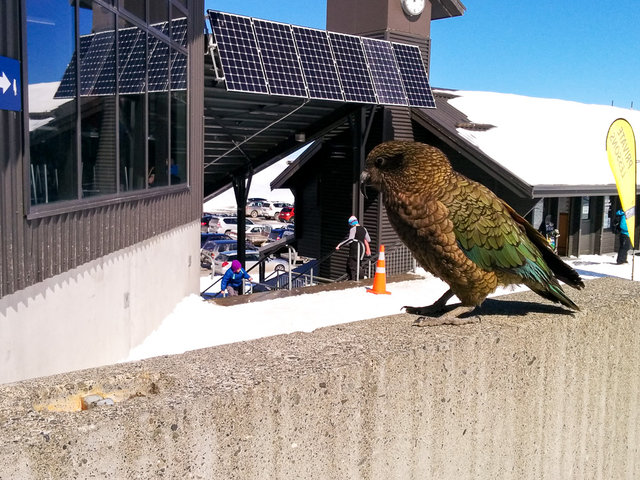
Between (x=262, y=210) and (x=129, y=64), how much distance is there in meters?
50.4

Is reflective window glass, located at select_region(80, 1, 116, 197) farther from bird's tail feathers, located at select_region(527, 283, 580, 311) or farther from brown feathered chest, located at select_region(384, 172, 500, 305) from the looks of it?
bird's tail feathers, located at select_region(527, 283, 580, 311)

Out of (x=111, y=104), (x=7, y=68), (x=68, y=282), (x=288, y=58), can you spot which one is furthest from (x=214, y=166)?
(x=7, y=68)

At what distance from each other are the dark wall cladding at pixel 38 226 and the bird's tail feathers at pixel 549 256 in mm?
3565

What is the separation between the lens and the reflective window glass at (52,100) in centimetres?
477

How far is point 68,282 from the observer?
5688 millimetres

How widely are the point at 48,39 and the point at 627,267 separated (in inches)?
712

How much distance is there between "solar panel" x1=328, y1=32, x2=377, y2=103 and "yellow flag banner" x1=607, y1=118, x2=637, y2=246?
18.1 ft

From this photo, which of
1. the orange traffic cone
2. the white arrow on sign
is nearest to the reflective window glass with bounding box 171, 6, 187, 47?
the orange traffic cone

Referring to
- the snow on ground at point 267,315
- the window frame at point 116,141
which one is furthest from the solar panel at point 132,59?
the snow on ground at point 267,315

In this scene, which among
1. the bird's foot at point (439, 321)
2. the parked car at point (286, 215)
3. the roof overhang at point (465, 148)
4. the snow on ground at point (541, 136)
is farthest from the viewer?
the parked car at point (286, 215)

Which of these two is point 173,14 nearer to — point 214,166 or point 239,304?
point 239,304

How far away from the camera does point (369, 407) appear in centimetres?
250

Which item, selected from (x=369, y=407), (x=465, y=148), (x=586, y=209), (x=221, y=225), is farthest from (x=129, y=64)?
(x=221, y=225)

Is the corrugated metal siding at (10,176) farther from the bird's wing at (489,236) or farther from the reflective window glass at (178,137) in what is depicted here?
the reflective window glass at (178,137)
